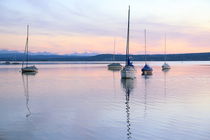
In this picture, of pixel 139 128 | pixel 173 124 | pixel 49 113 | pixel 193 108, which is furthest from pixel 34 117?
pixel 193 108

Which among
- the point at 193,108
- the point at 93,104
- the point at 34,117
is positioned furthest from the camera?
the point at 93,104

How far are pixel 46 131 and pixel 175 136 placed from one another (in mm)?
5346

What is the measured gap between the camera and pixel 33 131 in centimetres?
1284

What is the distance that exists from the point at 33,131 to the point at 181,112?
8509 millimetres

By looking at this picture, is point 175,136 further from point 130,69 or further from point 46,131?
point 130,69

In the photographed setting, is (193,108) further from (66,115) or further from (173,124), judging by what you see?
(66,115)

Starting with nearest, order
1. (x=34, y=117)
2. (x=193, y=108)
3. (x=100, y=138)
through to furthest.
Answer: (x=100, y=138)
(x=34, y=117)
(x=193, y=108)

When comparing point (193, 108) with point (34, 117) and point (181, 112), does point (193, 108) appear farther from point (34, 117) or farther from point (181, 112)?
point (34, 117)

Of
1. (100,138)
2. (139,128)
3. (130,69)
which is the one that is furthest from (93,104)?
(130,69)

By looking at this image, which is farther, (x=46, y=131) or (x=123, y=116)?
(x=123, y=116)

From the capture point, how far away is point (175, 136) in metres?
11.9

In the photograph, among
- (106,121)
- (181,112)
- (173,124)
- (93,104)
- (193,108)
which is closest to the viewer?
(173,124)

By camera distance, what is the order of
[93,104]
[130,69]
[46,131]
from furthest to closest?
[130,69]
[93,104]
[46,131]

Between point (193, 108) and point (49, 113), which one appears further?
point (193, 108)
